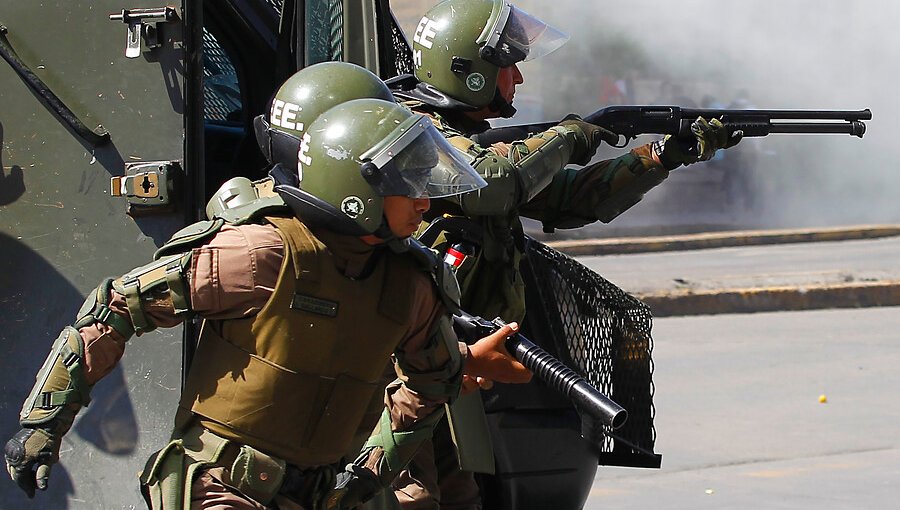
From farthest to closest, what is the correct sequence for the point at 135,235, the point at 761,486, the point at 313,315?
the point at 761,486
the point at 135,235
the point at 313,315

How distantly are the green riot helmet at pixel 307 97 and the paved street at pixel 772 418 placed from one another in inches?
123

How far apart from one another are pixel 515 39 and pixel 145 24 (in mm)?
1113

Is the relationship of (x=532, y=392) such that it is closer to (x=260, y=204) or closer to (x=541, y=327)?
(x=541, y=327)

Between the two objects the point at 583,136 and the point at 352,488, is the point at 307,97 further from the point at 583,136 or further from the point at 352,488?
the point at 583,136

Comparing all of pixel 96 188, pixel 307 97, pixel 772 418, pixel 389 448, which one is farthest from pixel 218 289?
pixel 772 418

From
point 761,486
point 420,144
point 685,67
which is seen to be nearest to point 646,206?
point 685,67

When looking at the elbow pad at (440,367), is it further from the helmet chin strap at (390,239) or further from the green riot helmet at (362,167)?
the green riot helmet at (362,167)

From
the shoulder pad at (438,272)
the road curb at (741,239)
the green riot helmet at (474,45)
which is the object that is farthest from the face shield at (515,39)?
the road curb at (741,239)

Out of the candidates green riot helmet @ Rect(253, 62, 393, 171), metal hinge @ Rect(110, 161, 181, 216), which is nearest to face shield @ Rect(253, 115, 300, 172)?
green riot helmet @ Rect(253, 62, 393, 171)

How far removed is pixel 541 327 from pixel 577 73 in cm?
1423

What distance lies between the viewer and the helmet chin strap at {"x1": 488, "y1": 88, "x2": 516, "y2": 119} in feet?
14.6

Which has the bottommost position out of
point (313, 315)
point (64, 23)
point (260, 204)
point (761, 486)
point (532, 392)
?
point (761, 486)

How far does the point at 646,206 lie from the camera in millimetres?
19094

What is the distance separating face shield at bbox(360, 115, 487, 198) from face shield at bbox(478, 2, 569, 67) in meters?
1.19
